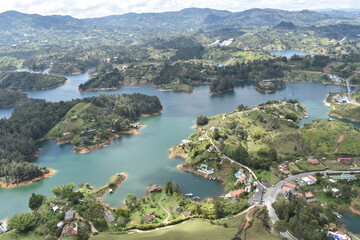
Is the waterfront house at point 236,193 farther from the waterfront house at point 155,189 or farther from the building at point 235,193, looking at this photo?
the waterfront house at point 155,189

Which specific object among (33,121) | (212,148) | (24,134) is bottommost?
(212,148)

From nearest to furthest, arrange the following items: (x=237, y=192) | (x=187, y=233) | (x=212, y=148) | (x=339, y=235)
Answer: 1. (x=339, y=235)
2. (x=187, y=233)
3. (x=237, y=192)
4. (x=212, y=148)

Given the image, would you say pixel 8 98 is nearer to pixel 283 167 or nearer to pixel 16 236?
pixel 16 236

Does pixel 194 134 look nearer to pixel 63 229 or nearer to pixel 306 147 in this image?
pixel 306 147

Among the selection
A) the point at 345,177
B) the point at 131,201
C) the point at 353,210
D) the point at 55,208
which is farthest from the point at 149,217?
the point at 345,177

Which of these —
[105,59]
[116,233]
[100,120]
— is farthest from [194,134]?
[105,59]

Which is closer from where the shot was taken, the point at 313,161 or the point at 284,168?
the point at 284,168
